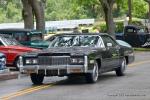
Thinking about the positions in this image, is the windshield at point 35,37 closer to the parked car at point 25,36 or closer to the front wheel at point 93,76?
the parked car at point 25,36

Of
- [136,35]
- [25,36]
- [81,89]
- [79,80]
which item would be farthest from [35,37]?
[136,35]

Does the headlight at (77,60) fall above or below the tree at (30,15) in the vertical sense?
below

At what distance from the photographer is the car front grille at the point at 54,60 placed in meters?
16.2

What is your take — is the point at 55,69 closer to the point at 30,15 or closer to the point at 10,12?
the point at 30,15

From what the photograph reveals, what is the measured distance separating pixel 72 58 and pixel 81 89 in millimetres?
1284

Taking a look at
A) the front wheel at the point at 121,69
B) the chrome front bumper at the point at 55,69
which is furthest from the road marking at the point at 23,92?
the front wheel at the point at 121,69

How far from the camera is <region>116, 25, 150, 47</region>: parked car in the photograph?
1768 inches

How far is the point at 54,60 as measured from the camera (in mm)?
16328

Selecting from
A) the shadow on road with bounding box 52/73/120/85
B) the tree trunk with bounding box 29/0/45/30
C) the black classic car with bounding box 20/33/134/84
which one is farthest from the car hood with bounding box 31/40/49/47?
the black classic car with bounding box 20/33/134/84

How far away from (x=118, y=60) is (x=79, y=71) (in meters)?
3.53

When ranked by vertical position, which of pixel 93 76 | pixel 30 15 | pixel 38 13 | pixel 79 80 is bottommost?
pixel 79 80

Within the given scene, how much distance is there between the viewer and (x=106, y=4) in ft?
135

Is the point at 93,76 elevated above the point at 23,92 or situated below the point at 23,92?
above

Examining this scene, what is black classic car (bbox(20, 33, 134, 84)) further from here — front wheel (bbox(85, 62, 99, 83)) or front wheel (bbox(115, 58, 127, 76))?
front wheel (bbox(115, 58, 127, 76))
